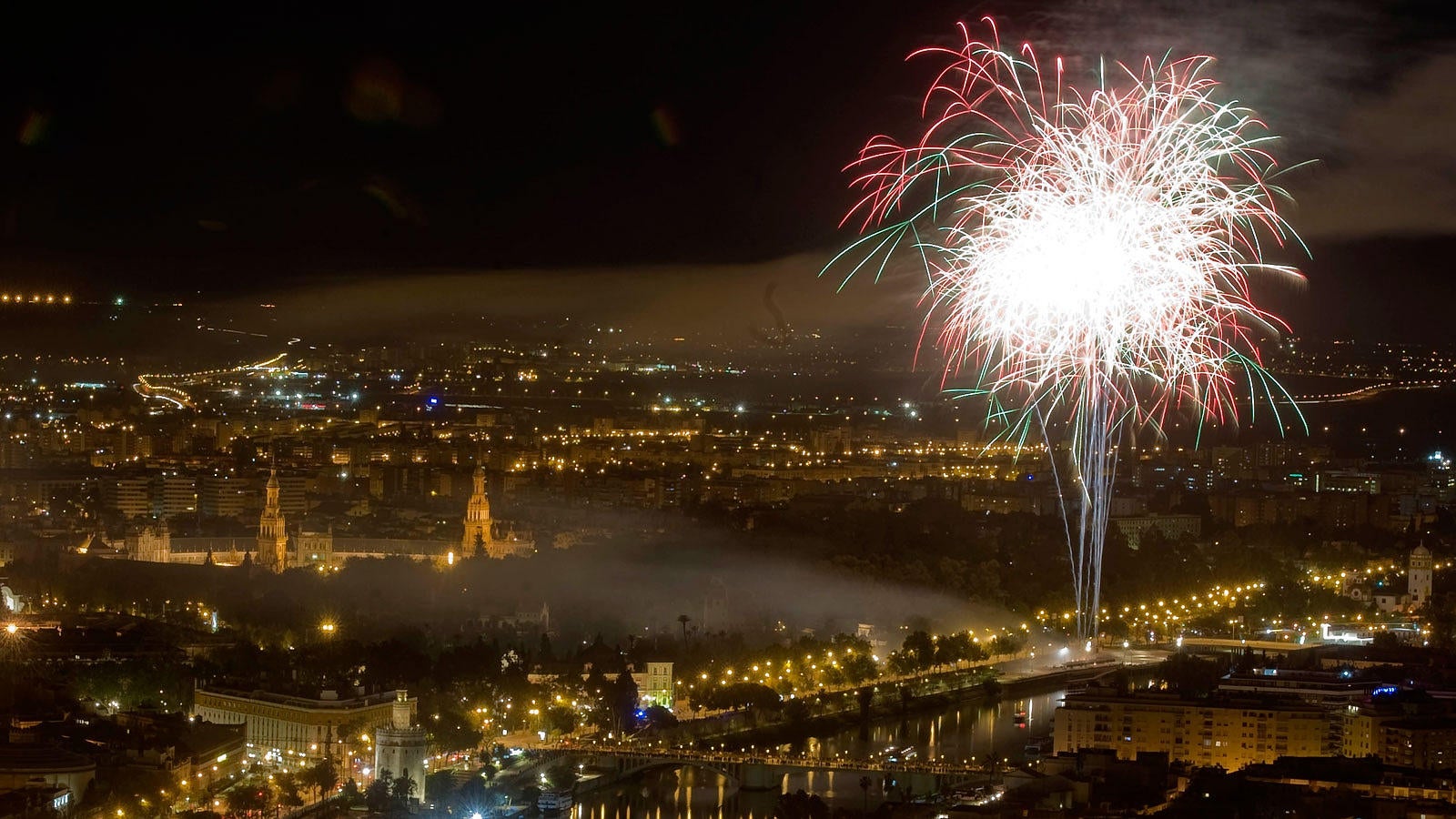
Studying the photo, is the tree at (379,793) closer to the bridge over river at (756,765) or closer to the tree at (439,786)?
the tree at (439,786)

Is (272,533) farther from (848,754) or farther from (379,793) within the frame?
(379,793)

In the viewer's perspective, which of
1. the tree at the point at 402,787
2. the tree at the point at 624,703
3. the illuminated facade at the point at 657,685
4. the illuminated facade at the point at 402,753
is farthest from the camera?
the illuminated facade at the point at 657,685

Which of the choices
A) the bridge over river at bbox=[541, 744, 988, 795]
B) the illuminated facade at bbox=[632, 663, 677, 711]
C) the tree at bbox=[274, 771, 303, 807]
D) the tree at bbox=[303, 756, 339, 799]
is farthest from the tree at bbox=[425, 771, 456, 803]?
the illuminated facade at bbox=[632, 663, 677, 711]

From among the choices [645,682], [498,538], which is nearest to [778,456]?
[498,538]

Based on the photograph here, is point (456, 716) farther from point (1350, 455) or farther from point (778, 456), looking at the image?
point (1350, 455)

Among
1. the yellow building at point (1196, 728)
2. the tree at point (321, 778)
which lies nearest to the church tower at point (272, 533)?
the tree at point (321, 778)

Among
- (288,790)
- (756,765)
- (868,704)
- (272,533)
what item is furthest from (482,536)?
(288,790)
